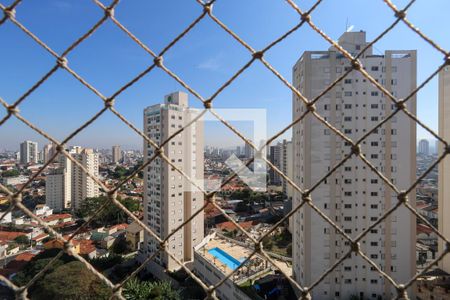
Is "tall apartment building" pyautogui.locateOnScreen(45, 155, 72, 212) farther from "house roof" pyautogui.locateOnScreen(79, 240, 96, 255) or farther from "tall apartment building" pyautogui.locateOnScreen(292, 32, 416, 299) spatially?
"tall apartment building" pyautogui.locateOnScreen(292, 32, 416, 299)

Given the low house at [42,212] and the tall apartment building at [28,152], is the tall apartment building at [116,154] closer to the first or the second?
the tall apartment building at [28,152]

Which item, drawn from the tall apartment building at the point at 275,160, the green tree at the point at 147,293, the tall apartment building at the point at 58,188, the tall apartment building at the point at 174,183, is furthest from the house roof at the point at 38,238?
the tall apartment building at the point at 275,160

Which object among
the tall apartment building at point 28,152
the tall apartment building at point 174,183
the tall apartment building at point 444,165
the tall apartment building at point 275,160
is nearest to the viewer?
the tall apartment building at point 444,165

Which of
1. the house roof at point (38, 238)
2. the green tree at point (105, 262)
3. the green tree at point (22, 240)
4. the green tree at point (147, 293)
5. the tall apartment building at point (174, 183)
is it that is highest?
the tall apartment building at point (174, 183)

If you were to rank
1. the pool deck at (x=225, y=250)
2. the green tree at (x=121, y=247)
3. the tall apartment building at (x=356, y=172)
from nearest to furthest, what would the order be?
the tall apartment building at (x=356, y=172)
the pool deck at (x=225, y=250)
the green tree at (x=121, y=247)

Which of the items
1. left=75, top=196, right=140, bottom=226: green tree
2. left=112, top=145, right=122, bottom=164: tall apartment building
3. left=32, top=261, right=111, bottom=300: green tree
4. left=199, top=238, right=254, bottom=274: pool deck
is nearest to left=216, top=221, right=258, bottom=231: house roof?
left=199, top=238, right=254, bottom=274: pool deck

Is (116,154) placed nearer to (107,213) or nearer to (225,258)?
(107,213)
